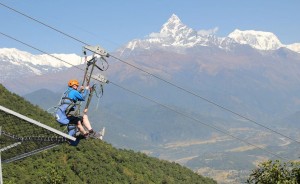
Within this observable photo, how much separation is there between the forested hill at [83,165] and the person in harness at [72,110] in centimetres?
4836

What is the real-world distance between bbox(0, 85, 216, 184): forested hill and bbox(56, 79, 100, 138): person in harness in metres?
48.4

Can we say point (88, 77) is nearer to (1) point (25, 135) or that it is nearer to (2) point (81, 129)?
(2) point (81, 129)

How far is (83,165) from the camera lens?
320ft

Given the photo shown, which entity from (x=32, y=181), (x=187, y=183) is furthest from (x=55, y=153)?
(x=187, y=183)

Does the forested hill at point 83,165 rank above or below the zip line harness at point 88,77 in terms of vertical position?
above

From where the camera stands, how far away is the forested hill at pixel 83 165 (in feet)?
264

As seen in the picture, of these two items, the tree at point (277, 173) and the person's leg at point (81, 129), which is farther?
the tree at point (277, 173)

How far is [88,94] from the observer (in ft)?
72.7

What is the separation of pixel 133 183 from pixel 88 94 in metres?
86.2

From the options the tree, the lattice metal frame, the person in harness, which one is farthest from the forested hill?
the person in harness

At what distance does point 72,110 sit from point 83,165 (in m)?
77.9

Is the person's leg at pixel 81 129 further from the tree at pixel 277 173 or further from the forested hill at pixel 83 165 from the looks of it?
the forested hill at pixel 83 165

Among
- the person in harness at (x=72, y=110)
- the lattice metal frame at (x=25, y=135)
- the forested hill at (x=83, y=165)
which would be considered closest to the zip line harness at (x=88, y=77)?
the person in harness at (x=72, y=110)

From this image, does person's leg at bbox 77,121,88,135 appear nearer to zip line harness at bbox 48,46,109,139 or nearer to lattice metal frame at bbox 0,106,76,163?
zip line harness at bbox 48,46,109,139
